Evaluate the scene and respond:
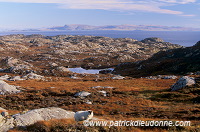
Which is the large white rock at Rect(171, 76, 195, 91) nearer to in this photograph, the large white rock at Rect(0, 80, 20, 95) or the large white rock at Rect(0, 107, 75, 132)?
the large white rock at Rect(0, 107, 75, 132)

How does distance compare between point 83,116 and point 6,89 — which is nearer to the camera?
point 83,116

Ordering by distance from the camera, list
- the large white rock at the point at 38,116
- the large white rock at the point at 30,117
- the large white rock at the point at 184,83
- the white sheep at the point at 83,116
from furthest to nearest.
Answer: the large white rock at the point at 184,83 < the white sheep at the point at 83,116 < the large white rock at the point at 38,116 < the large white rock at the point at 30,117

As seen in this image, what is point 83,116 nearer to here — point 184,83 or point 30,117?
point 30,117

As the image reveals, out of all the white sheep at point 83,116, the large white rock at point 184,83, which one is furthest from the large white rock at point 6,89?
the large white rock at point 184,83

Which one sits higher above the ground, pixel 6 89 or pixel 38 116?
pixel 38 116

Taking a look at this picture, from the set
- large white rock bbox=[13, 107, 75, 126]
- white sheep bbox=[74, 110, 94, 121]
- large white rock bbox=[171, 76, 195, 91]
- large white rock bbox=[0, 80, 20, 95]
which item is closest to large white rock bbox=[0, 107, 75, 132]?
large white rock bbox=[13, 107, 75, 126]

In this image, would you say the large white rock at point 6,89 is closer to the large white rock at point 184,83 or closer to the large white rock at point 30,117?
the large white rock at point 30,117

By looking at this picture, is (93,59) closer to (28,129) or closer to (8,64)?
(8,64)

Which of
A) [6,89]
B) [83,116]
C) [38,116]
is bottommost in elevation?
[6,89]

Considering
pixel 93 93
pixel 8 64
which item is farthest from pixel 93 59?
pixel 93 93

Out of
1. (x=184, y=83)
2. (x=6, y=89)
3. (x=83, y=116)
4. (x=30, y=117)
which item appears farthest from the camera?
(x=6, y=89)

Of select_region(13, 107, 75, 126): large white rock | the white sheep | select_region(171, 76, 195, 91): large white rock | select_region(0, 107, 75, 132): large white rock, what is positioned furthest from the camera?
select_region(171, 76, 195, 91): large white rock

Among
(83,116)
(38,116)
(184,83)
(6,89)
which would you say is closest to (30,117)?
(38,116)

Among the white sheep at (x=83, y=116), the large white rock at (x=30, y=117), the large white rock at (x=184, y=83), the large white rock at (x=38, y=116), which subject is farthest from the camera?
the large white rock at (x=184, y=83)
